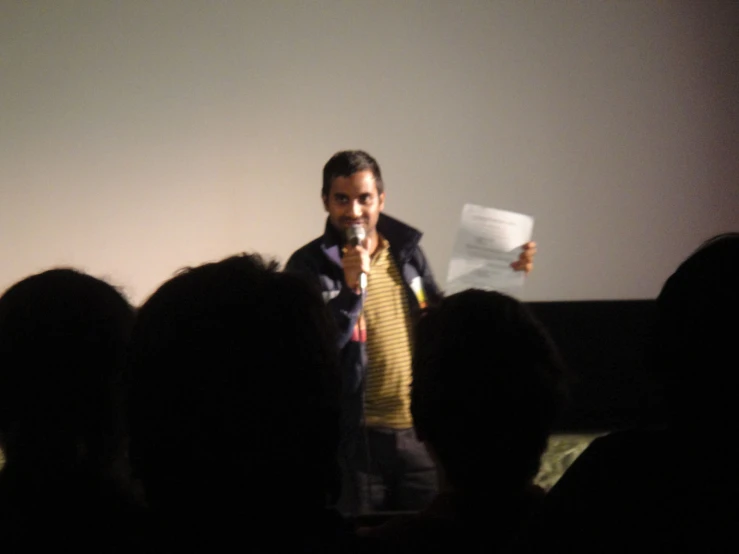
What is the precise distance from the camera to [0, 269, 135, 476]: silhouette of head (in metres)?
0.74

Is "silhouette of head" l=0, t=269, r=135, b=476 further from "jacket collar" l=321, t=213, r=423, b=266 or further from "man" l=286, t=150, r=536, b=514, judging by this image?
"jacket collar" l=321, t=213, r=423, b=266

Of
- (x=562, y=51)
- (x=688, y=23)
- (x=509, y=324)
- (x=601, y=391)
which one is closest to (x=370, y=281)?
(x=509, y=324)

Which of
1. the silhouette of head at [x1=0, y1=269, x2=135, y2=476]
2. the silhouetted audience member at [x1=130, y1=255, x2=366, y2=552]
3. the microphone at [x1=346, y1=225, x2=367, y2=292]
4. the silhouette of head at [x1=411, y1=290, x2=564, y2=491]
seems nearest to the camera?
the silhouetted audience member at [x1=130, y1=255, x2=366, y2=552]

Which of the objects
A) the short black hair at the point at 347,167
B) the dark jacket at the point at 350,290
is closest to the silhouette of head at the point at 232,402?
the dark jacket at the point at 350,290

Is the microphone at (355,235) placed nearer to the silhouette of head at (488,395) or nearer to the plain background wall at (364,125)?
the silhouette of head at (488,395)

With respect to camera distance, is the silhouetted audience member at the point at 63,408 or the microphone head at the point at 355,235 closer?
the silhouetted audience member at the point at 63,408

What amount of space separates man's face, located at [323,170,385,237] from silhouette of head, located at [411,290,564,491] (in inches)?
33.5

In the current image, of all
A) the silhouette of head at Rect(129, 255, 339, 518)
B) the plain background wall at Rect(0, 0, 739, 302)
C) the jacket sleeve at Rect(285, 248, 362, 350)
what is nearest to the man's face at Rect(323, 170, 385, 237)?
the jacket sleeve at Rect(285, 248, 362, 350)

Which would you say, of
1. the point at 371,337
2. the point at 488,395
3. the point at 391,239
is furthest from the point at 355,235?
the point at 488,395

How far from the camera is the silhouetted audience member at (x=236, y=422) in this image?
624 millimetres

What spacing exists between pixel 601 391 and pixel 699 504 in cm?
204

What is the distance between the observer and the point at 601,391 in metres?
2.59

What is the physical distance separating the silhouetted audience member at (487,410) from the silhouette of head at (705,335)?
0.65 ft

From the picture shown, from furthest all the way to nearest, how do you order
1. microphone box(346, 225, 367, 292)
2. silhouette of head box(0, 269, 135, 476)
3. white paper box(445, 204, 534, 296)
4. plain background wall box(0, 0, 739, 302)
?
1. plain background wall box(0, 0, 739, 302)
2. white paper box(445, 204, 534, 296)
3. microphone box(346, 225, 367, 292)
4. silhouette of head box(0, 269, 135, 476)
